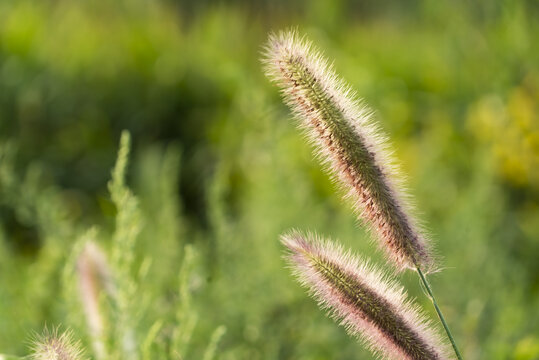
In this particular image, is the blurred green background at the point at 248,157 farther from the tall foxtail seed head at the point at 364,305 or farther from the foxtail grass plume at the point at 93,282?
the tall foxtail seed head at the point at 364,305

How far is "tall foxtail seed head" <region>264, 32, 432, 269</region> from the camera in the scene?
2.97ft

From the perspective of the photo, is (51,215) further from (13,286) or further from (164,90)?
(164,90)

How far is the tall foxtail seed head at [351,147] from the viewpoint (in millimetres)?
907

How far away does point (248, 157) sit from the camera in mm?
4090

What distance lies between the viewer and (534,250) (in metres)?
3.56

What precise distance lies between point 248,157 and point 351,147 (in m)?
3.18

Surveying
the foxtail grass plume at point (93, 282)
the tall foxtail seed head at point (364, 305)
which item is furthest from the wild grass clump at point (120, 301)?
the tall foxtail seed head at point (364, 305)

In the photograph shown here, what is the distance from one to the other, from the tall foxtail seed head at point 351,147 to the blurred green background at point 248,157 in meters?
0.60

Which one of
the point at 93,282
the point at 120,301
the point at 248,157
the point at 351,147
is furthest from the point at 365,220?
the point at 248,157

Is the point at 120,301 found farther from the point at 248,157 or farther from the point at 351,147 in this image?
the point at 248,157

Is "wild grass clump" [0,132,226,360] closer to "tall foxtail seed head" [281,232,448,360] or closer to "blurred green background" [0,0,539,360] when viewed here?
"blurred green background" [0,0,539,360]

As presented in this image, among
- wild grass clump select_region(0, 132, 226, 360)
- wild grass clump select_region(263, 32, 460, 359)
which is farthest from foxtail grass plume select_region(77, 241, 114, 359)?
wild grass clump select_region(263, 32, 460, 359)

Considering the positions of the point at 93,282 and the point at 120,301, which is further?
the point at 93,282

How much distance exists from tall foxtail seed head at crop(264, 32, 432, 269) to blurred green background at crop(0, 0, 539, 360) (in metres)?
0.60
